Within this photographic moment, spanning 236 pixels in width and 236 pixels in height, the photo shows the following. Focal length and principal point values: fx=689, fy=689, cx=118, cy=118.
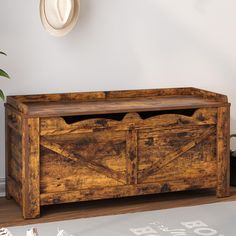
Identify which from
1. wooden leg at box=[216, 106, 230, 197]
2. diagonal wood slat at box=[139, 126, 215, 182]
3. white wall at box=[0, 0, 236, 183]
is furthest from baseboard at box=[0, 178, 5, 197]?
wooden leg at box=[216, 106, 230, 197]

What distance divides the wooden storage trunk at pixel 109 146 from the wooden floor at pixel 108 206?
0.26 feet

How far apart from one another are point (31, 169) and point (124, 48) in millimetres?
1230

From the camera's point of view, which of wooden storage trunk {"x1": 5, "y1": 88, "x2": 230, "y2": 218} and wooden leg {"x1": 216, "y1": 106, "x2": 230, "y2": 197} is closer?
wooden storage trunk {"x1": 5, "y1": 88, "x2": 230, "y2": 218}

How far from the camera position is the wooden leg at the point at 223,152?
4.45 meters

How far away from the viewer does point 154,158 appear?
14.1ft

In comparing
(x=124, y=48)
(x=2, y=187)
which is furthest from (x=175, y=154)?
(x=2, y=187)

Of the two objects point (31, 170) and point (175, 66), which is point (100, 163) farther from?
point (175, 66)

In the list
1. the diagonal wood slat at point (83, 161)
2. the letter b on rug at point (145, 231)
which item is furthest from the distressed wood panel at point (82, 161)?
the letter b on rug at point (145, 231)

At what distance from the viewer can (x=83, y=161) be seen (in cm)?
412

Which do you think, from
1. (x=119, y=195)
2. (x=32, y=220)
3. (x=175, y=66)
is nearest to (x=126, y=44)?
(x=175, y=66)

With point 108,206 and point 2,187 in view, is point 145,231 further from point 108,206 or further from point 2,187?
point 2,187

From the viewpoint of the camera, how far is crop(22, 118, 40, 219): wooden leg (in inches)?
156

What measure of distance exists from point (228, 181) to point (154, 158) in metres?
0.58

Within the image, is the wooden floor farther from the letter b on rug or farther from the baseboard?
the letter b on rug
